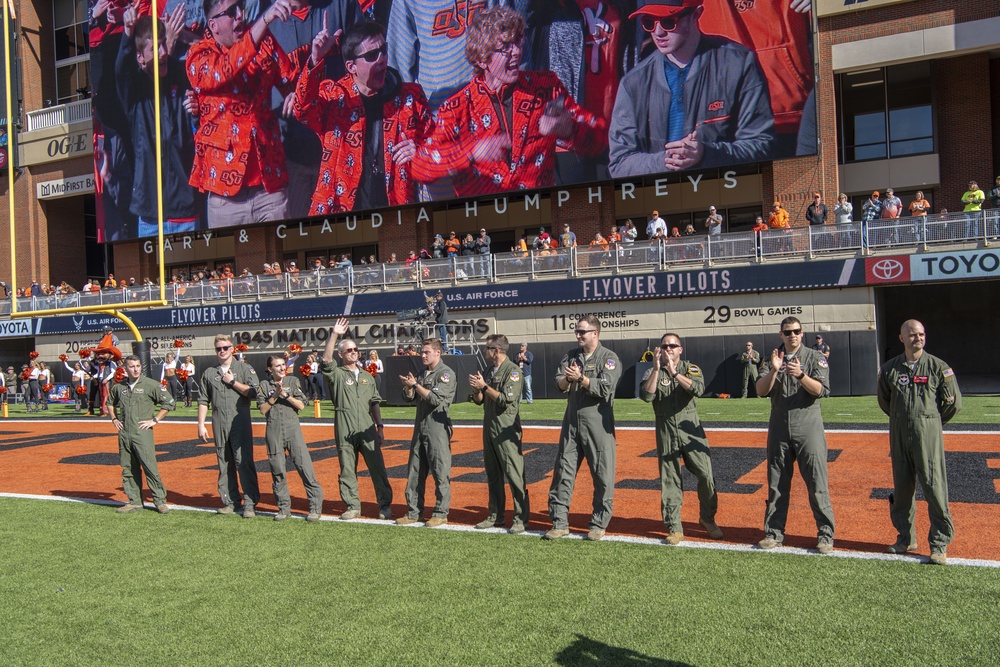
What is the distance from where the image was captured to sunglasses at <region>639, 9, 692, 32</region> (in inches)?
1118

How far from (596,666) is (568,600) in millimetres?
1182

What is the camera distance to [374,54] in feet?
110

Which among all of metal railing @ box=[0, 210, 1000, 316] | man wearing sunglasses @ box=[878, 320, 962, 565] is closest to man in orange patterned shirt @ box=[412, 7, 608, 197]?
metal railing @ box=[0, 210, 1000, 316]

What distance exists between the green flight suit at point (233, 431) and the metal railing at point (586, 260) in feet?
58.7

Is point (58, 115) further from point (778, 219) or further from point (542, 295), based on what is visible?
point (778, 219)

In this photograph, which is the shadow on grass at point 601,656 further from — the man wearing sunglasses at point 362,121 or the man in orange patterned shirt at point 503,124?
the man wearing sunglasses at point 362,121

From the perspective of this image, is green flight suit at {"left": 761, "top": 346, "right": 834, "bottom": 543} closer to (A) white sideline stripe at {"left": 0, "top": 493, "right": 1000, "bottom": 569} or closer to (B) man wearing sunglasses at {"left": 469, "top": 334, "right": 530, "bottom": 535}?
(A) white sideline stripe at {"left": 0, "top": 493, "right": 1000, "bottom": 569}

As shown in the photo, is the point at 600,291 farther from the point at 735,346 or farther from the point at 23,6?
the point at 23,6

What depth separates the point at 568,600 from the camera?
616 centimetres

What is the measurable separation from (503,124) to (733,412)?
15909 mm

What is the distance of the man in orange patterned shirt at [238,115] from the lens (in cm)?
3584

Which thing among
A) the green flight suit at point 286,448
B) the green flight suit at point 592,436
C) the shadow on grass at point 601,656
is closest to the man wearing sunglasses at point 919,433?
the green flight suit at point 592,436

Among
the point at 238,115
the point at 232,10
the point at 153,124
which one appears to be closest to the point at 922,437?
the point at 238,115

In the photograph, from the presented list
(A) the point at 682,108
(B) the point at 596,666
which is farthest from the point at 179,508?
(A) the point at 682,108
